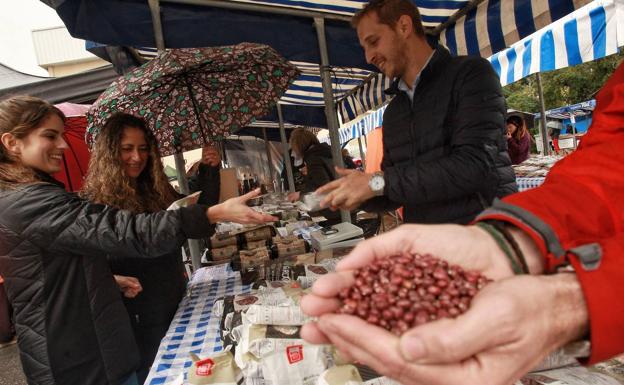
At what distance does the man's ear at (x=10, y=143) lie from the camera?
1549 millimetres

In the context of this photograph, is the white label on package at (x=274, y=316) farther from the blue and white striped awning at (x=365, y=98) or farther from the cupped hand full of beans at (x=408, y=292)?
the blue and white striped awning at (x=365, y=98)

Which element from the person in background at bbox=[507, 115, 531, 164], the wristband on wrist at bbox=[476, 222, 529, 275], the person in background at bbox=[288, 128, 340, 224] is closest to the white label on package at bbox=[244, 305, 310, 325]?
the wristband on wrist at bbox=[476, 222, 529, 275]

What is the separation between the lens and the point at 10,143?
156cm

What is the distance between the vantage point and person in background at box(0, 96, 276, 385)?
4.82ft

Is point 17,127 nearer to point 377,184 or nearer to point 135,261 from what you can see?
point 135,261

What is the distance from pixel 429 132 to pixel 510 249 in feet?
3.34

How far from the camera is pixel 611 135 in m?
1.04

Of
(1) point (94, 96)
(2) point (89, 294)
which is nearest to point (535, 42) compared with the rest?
(2) point (89, 294)

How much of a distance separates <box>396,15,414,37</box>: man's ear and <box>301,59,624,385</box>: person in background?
1098 mm

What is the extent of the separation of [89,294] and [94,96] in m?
3.40

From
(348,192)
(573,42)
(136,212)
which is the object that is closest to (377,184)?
(348,192)

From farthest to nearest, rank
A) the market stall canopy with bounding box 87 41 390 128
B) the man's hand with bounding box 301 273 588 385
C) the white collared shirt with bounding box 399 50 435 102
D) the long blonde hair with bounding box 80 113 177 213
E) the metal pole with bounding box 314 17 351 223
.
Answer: the market stall canopy with bounding box 87 41 390 128 < the metal pole with bounding box 314 17 351 223 < the long blonde hair with bounding box 80 113 177 213 < the white collared shirt with bounding box 399 50 435 102 < the man's hand with bounding box 301 273 588 385

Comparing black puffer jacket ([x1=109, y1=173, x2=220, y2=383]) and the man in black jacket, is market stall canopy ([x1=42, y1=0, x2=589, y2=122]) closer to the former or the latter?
the man in black jacket

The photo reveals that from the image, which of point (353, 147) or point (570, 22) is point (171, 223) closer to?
point (570, 22)
